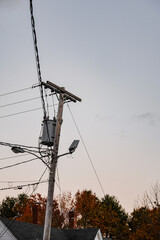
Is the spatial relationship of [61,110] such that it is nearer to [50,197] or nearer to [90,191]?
[50,197]

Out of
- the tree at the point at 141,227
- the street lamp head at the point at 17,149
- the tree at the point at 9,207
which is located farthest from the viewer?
the tree at the point at 9,207

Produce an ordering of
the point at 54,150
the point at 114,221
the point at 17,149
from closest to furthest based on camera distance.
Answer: the point at 17,149, the point at 54,150, the point at 114,221

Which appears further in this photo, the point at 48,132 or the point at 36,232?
the point at 36,232

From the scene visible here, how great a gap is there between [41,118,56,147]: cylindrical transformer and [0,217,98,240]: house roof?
52.2ft

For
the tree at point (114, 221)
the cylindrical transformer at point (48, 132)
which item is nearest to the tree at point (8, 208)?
the tree at point (114, 221)

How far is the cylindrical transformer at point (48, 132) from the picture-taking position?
9625mm

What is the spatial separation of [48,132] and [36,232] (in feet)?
65.7

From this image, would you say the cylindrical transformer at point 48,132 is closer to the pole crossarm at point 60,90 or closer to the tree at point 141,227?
the pole crossarm at point 60,90

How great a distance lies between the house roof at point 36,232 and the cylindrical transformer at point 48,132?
52.2ft

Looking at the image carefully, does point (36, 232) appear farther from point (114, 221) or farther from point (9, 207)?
point (9, 207)

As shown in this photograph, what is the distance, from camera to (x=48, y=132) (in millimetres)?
9727

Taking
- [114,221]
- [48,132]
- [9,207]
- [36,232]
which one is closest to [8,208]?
[9,207]

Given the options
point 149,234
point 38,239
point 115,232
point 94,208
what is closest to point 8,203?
point 94,208

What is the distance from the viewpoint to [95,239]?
91.7ft
